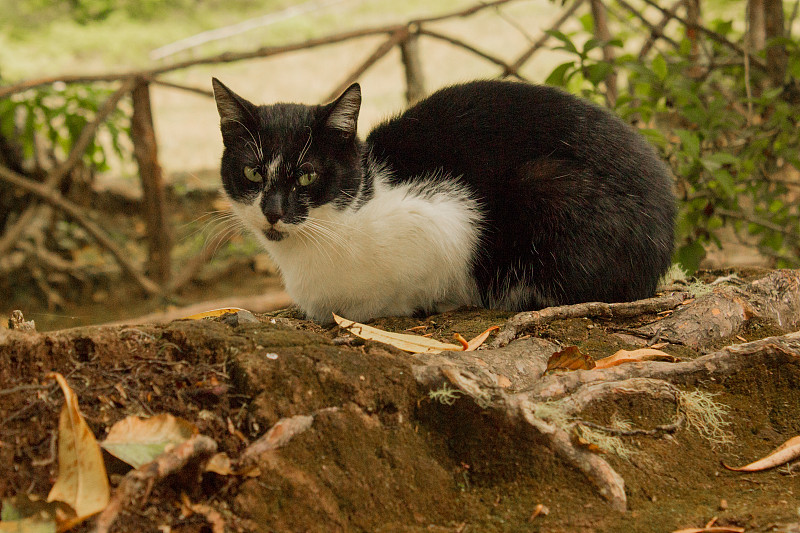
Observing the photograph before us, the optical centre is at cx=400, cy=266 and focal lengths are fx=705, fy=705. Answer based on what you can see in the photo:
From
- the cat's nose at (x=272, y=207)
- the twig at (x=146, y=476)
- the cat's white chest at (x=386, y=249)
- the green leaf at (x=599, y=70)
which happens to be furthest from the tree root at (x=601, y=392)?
the green leaf at (x=599, y=70)

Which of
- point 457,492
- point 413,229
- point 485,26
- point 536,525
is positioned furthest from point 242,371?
point 485,26

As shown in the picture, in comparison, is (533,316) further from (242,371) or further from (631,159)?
(242,371)

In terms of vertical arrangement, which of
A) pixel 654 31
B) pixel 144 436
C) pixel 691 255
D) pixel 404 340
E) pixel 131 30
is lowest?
pixel 691 255

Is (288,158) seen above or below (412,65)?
below

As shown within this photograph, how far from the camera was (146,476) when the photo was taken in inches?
58.1

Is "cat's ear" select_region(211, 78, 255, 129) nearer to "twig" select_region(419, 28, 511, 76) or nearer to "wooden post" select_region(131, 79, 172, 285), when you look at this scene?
"wooden post" select_region(131, 79, 172, 285)

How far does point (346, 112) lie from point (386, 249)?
2.01 ft

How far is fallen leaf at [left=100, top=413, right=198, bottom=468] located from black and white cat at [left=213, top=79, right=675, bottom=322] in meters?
1.34

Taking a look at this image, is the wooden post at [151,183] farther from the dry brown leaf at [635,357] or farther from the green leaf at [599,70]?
the dry brown leaf at [635,357]

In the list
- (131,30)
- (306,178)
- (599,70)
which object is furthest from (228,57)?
(131,30)

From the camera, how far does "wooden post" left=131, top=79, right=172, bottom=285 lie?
19.0ft

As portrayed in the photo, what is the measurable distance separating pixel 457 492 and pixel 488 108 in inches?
76.5

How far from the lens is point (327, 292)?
317 cm

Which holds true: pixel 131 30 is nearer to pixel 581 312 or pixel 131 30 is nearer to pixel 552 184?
pixel 552 184
